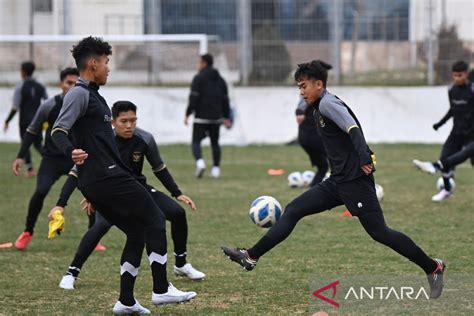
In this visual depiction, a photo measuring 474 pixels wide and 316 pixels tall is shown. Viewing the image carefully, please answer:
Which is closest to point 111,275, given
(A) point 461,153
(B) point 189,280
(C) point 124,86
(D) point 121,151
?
(B) point 189,280

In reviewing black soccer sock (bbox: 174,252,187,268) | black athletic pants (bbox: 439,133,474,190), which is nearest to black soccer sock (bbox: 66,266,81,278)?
black soccer sock (bbox: 174,252,187,268)

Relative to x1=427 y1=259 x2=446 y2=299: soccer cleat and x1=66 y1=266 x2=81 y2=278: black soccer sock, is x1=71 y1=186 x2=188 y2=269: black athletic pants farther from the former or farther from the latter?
x1=427 y1=259 x2=446 y2=299: soccer cleat

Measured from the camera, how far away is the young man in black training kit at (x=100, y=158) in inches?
273

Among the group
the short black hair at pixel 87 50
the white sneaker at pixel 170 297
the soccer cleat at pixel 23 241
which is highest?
the short black hair at pixel 87 50

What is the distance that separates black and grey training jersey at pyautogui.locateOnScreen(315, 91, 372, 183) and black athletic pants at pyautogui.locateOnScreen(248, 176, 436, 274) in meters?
0.10

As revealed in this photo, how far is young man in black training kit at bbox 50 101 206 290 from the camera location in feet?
26.7

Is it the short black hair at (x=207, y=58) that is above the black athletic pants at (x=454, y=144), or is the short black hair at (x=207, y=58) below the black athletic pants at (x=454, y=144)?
above

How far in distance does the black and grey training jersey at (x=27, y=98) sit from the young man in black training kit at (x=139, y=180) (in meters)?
9.72

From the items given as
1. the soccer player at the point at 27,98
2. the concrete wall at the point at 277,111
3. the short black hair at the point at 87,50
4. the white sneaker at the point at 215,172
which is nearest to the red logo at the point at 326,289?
the short black hair at the point at 87,50

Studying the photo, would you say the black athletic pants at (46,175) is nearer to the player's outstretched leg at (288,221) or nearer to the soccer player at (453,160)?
the player's outstretched leg at (288,221)

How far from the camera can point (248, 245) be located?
35.4 feet

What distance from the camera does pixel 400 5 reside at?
23094 mm

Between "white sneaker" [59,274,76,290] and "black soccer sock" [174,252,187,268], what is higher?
"black soccer sock" [174,252,187,268]

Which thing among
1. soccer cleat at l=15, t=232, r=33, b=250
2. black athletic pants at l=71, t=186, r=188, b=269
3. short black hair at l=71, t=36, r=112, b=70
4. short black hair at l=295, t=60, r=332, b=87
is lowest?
soccer cleat at l=15, t=232, r=33, b=250
